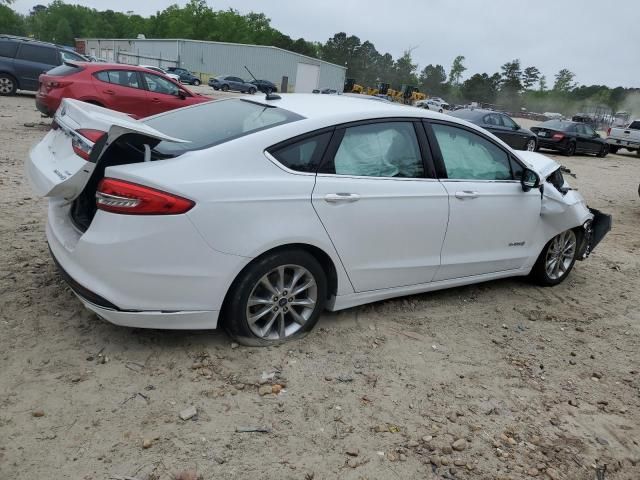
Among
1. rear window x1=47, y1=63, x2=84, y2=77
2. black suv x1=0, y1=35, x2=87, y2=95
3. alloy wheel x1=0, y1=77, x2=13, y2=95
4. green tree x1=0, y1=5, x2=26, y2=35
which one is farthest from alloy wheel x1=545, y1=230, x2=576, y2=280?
green tree x1=0, y1=5, x2=26, y2=35

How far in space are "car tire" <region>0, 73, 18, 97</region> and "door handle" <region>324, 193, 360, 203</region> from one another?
651 inches

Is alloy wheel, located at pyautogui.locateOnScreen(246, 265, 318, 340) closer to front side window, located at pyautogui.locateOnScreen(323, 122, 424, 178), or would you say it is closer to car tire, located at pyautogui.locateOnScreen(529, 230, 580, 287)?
front side window, located at pyautogui.locateOnScreen(323, 122, 424, 178)

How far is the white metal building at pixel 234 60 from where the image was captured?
202 feet

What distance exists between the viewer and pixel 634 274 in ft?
19.7

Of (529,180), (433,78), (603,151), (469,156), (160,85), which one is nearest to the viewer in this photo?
(469,156)

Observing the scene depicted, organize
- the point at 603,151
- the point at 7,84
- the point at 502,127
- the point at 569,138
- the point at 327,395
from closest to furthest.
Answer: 1. the point at 327,395
2. the point at 7,84
3. the point at 502,127
4. the point at 569,138
5. the point at 603,151

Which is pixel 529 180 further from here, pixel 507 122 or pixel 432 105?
pixel 432 105

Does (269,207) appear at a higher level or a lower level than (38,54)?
lower

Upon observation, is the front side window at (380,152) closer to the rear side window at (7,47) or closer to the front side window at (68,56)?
the front side window at (68,56)

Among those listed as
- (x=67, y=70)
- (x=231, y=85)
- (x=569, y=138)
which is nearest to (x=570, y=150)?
(x=569, y=138)

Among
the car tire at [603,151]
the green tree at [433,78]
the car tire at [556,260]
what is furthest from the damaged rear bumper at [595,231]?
the green tree at [433,78]

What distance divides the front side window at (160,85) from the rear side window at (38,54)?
22.0ft

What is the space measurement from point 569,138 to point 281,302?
18812 millimetres

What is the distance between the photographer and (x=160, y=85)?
1176 cm
